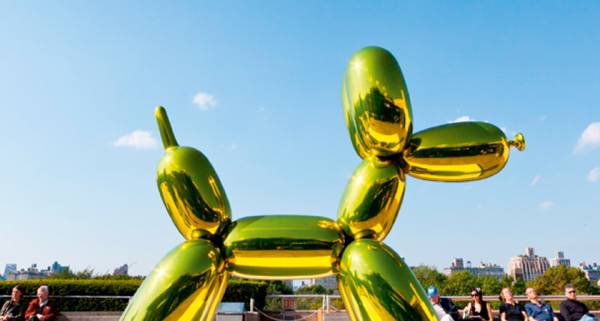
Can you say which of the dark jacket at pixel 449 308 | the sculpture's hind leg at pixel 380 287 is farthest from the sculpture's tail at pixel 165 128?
the dark jacket at pixel 449 308

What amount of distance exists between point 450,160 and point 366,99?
1.65 ft

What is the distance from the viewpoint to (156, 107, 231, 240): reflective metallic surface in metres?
2.13

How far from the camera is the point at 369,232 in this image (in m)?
2.12

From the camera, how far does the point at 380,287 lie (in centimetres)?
189

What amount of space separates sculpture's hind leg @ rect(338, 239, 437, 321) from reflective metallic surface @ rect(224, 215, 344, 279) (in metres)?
0.13

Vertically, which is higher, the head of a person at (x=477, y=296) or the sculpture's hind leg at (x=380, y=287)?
the head of a person at (x=477, y=296)

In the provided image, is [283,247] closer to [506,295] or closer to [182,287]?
[182,287]

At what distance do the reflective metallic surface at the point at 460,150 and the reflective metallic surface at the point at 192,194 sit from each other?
0.95 metres

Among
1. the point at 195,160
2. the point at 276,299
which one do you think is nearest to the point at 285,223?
the point at 195,160

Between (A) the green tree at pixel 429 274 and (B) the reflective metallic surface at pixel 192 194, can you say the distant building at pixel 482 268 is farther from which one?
(B) the reflective metallic surface at pixel 192 194

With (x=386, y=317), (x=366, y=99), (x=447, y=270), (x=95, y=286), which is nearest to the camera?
(x=386, y=317)

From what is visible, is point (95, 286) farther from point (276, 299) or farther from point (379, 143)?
point (379, 143)

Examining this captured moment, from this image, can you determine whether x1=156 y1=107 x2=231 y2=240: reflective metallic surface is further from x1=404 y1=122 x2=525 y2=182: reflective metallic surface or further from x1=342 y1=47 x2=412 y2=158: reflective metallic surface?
x1=404 y1=122 x2=525 y2=182: reflective metallic surface

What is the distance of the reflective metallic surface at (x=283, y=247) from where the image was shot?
2.11m
